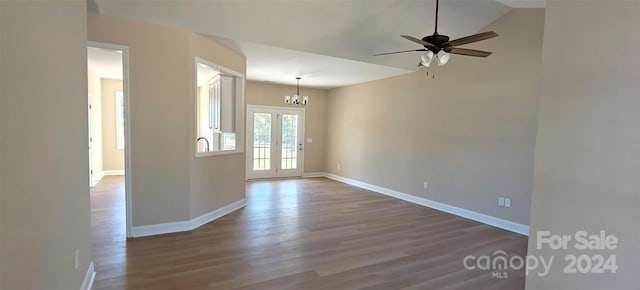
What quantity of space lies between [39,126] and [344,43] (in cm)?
404

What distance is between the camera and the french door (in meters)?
8.07

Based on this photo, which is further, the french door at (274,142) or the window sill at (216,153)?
the french door at (274,142)

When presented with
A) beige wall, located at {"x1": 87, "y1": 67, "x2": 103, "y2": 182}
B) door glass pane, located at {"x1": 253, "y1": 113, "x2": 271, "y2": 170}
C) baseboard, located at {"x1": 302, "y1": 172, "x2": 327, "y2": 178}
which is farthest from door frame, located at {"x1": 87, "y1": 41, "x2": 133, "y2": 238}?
baseboard, located at {"x1": 302, "y1": 172, "x2": 327, "y2": 178}

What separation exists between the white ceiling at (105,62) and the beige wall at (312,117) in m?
3.38

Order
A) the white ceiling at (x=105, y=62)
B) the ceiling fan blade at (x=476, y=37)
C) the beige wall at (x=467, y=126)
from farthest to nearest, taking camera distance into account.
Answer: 1. the white ceiling at (x=105, y=62)
2. the beige wall at (x=467, y=126)
3. the ceiling fan blade at (x=476, y=37)

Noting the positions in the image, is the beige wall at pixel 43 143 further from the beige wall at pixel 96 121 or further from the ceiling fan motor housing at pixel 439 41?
the beige wall at pixel 96 121

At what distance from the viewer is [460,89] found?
204 inches

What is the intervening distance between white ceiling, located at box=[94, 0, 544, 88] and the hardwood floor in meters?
2.59

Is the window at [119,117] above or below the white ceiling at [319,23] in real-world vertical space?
below

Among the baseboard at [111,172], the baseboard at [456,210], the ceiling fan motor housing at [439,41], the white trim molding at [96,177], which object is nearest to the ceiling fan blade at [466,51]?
the ceiling fan motor housing at [439,41]

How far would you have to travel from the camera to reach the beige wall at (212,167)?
3979 millimetres

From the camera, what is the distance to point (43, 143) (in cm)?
162

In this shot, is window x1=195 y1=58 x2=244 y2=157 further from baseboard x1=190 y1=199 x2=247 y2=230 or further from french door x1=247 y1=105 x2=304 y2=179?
french door x1=247 y1=105 x2=304 y2=179

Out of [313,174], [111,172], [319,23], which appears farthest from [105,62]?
[313,174]
